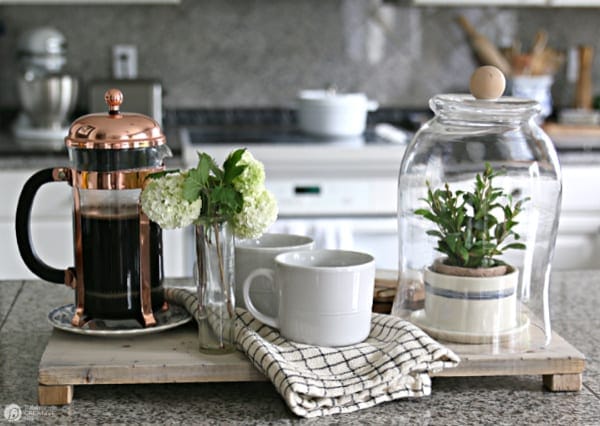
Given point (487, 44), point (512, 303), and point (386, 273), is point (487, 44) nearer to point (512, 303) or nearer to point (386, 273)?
point (386, 273)

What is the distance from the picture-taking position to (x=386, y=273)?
1.46 meters

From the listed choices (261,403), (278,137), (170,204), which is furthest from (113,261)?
(278,137)

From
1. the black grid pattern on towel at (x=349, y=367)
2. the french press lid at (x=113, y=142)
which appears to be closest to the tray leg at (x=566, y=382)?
the black grid pattern on towel at (x=349, y=367)

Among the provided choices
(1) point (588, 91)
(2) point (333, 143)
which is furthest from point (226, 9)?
(1) point (588, 91)

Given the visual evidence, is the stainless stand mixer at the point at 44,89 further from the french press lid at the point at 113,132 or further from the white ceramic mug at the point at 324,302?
the white ceramic mug at the point at 324,302

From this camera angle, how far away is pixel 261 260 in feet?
3.97

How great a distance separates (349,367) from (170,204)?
273 millimetres

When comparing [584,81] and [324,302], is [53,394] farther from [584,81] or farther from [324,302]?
[584,81]

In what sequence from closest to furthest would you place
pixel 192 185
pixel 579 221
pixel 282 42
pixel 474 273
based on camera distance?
pixel 192 185 → pixel 474 273 → pixel 579 221 → pixel 282 42

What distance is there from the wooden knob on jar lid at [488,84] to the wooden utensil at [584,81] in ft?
8.42

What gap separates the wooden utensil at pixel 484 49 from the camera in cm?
353

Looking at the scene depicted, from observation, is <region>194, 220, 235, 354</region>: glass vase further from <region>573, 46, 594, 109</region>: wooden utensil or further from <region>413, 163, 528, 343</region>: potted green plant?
<region>573, 46, 594, 109</region>: wooden utensil

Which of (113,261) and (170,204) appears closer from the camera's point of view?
(170,204)

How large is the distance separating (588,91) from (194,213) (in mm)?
2905
